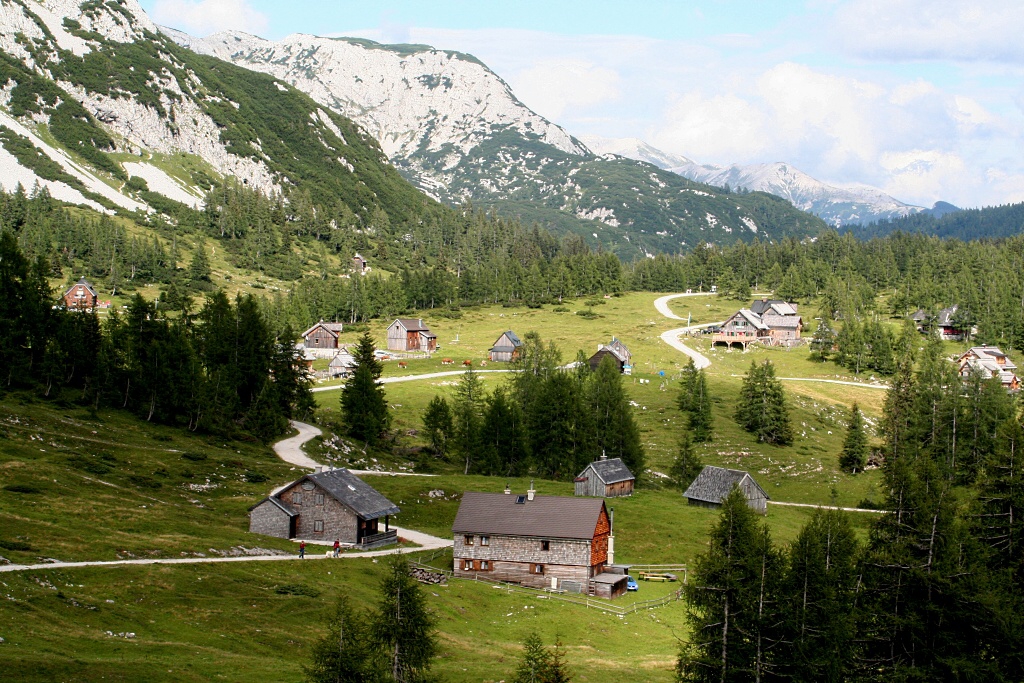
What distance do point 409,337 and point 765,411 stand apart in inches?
2813

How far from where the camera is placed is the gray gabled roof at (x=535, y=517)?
2616 inches

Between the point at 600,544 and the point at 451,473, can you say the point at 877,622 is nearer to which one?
the point at 600,544

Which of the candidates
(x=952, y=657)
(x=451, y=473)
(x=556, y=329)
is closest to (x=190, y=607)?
(x=952, y=657)

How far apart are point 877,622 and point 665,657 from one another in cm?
1225

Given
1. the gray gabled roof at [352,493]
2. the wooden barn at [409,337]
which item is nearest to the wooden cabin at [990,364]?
the wooden barn at [409,337]

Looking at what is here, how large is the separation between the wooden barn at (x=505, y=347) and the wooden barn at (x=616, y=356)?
15707mm

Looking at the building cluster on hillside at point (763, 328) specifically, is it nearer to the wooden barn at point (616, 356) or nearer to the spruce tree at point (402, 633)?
the wooden barn at point (616, 356)

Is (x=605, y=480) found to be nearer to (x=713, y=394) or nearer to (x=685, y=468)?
(x=685, y=468)

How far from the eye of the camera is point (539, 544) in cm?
6700

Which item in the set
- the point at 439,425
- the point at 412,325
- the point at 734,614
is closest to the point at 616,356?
the point at 412,325

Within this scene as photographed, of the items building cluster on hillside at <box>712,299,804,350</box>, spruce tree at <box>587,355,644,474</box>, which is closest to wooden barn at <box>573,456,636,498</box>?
spruce tree at <box>587,355,644,474</box>

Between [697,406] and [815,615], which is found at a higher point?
[697,406]

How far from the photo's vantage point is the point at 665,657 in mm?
50531

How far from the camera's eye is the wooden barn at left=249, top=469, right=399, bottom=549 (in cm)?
6656
